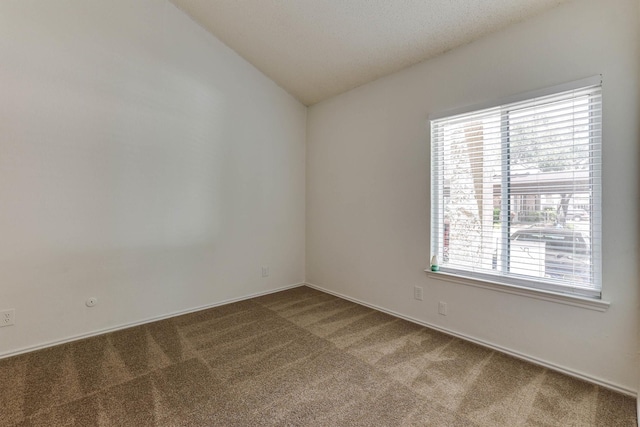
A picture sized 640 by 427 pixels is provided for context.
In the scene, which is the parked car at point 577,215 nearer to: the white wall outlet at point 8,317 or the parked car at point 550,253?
the parked car at point 550,253

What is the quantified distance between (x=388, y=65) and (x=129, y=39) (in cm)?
250

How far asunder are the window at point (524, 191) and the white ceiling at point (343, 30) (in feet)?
2.12

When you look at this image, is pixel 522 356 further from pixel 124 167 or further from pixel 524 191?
pixel 124 167

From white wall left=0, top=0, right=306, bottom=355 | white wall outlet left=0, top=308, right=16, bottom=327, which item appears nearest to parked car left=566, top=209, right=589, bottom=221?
white wall left=0, top=0, right=306, bottom=355

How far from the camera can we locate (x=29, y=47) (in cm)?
219

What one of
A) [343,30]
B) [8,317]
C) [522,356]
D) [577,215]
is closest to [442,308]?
[522,356]

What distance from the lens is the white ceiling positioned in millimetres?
2162

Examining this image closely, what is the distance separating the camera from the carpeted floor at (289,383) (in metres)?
1.53

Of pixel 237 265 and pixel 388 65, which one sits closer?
pixel 388 65

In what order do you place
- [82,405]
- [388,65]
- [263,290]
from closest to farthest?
[82,405] < [388,65] < [263,290]

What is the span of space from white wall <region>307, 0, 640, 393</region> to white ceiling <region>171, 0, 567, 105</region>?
0.15m

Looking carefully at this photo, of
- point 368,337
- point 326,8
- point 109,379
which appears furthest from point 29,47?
point 368,337

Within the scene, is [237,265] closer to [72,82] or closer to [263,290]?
[263,290]

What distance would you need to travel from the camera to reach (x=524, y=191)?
2.14m
